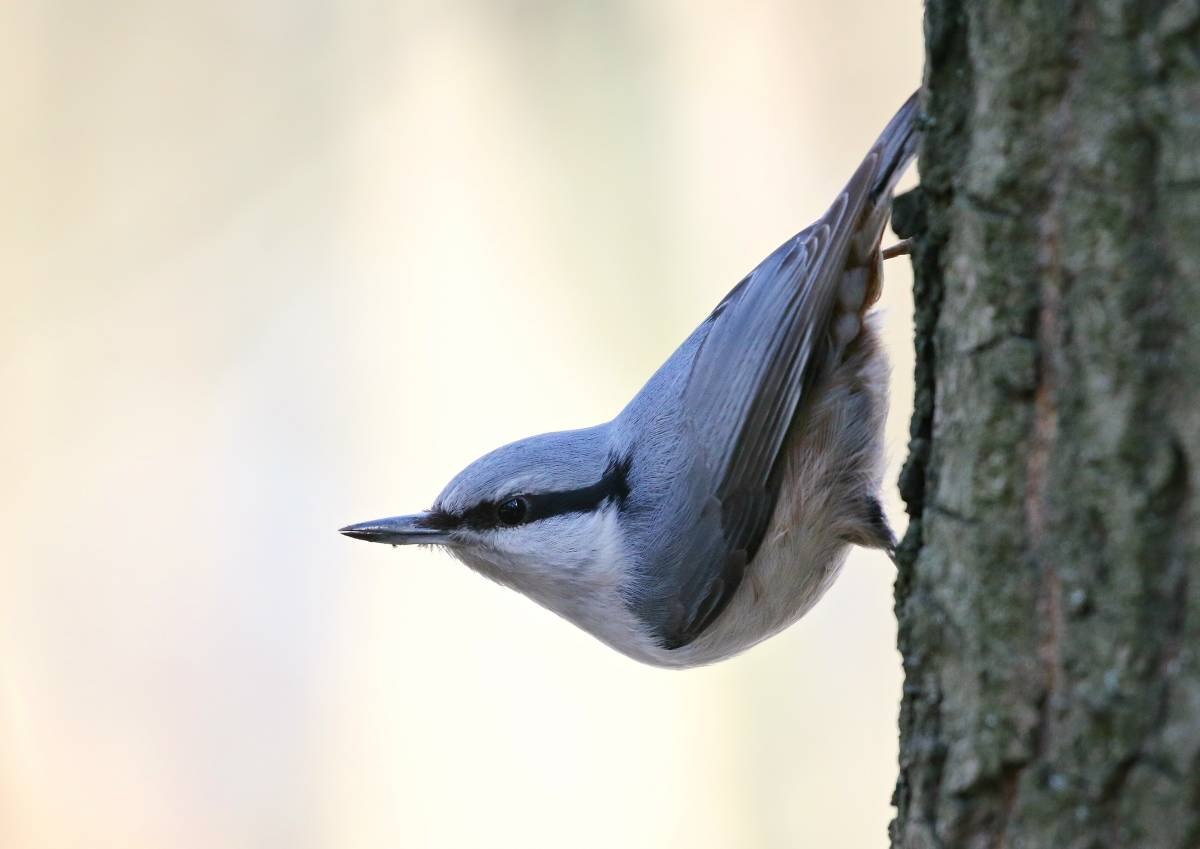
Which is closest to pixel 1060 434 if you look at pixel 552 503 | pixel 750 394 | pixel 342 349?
pixel 750 394

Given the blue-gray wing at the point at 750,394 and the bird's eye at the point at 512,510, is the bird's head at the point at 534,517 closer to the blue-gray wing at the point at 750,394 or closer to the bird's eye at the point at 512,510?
the bird's eye at the point at 512,510

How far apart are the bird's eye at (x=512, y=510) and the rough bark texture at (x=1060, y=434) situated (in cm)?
108

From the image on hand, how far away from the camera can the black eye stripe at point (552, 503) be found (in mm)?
2346

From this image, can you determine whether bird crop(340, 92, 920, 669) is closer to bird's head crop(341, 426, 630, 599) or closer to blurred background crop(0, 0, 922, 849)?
bird's head crop(341, 426, 630, 599)

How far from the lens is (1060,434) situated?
1.18m

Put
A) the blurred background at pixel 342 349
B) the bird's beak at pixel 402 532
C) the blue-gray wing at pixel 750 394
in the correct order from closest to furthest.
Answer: the blue-gray wing at pixel 750 394, the bird's beak at pixel 402 532, the blurred background at pixel 342 349

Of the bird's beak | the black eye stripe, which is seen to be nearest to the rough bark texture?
the black eye stripe

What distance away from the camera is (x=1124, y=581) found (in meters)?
1.11

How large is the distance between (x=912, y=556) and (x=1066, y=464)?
0.30 metres

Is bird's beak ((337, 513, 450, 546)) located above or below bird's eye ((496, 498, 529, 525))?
below

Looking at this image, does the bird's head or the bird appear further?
the bird's head

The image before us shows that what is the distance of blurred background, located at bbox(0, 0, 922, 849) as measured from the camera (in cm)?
350

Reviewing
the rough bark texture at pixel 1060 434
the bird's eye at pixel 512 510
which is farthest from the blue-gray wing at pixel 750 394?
the rough bark texture at pixel 1060 434

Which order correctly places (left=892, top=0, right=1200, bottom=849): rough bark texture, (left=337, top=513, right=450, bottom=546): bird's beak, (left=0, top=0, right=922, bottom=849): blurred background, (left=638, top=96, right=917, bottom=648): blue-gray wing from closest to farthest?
(left=892, top=0, right=1200, bottom=849): rough bark texture, (left=638, top=96, right=917, bottom=648): blue-gray wing, (left=337, top=513, right=450, bottom=546): bird's beak, (left=0, top=0, right=922, bottom=849): blurred background
